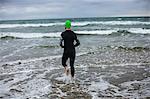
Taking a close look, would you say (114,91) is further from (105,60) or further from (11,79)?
(105,60)

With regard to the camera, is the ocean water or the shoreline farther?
the ocean water

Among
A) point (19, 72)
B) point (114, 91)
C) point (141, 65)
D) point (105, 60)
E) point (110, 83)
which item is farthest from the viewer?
point (105, 60)

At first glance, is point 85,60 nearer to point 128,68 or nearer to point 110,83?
point 128,68

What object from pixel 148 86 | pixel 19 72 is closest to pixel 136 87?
pixel 148 86

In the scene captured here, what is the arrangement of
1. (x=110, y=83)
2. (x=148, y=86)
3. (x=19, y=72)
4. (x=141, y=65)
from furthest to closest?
(x=141, y=65) < (x=19, y=72) < (x=110, y=83) < (x=148, y=86)

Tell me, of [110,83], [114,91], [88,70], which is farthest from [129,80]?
[88,70]

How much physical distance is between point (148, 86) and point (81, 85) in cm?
216

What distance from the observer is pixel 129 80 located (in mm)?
8898

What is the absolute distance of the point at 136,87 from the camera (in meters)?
7.92

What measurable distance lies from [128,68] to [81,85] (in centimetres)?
349

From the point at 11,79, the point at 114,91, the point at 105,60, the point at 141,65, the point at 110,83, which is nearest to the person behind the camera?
the point at 114,91

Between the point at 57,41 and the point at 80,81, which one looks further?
the point at 57,41

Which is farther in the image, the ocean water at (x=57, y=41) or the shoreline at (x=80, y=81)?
the ocean water at (x=57, y=41)

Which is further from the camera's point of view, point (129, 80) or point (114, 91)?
point (129, 80)
